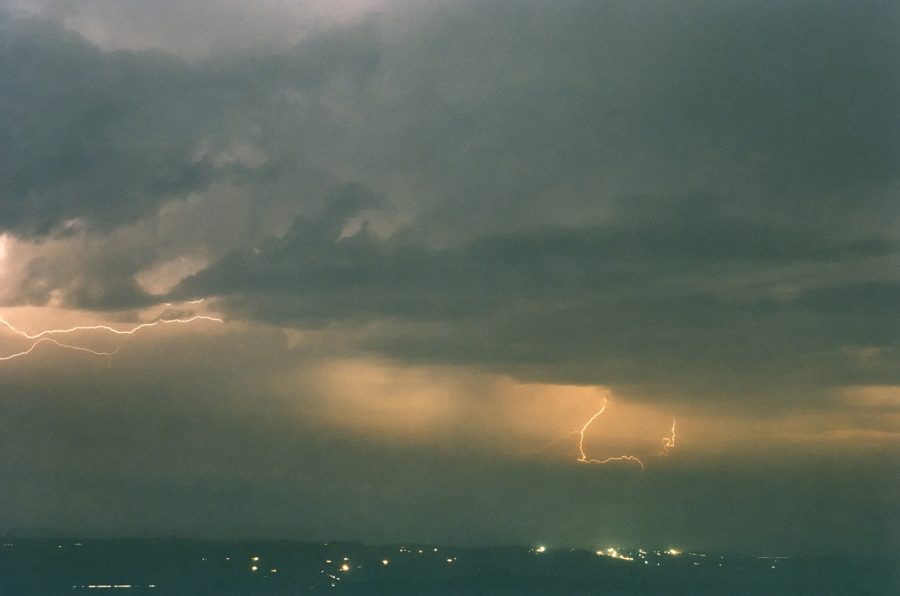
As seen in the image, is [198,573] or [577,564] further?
[577,564]

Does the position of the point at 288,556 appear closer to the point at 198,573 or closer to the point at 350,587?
the point at 198,573

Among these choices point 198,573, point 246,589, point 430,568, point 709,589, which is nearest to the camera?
point 246,589

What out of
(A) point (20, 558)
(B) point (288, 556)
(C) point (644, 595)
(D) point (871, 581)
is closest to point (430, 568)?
(B) point (288, 556)

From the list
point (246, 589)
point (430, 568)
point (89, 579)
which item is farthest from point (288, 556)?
point (246, 589)

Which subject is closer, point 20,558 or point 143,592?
point 143,592

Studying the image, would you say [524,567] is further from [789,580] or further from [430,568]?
[789,580]

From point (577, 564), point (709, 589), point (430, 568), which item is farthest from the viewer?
point (577, 564)

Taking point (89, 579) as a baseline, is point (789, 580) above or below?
below

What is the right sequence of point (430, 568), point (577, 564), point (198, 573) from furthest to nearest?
point (577, 564) < point (430, 568) < point (198, 573)

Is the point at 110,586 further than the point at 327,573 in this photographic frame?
No
